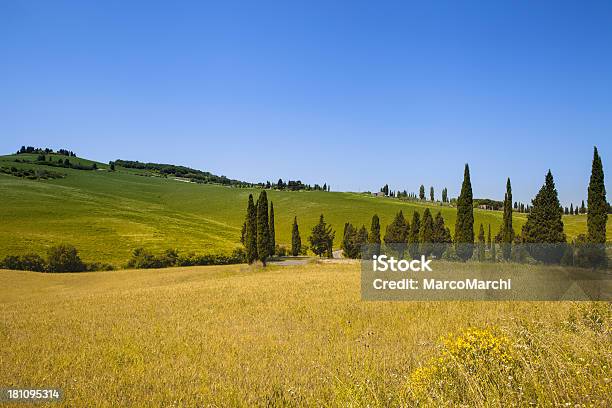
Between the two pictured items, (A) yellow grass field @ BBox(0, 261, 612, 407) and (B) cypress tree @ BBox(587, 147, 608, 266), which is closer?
(A) yellow grass field @ BBox(0, 261, 612, 407)

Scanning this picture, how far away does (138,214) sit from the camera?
112m

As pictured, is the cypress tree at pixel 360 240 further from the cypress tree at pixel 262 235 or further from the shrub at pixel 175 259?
the cypress tree at pixel 262 235

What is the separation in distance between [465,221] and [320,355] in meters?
39.7

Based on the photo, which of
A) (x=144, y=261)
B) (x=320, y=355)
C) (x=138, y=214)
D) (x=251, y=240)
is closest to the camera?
(x=320, y=355)

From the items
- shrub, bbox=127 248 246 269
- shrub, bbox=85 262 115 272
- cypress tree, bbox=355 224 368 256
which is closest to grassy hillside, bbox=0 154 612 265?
shrub, bbox=85 262 115 272

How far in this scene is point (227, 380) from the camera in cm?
701

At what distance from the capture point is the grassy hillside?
78.4 metres

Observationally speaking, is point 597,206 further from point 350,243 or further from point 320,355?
point 350,243

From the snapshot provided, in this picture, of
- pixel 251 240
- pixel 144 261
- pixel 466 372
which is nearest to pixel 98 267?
pixel 144 261

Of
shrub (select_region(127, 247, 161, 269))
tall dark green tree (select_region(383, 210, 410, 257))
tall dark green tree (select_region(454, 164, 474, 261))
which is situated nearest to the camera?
tall dark green tree (select_region(454, 164, 474, 261))

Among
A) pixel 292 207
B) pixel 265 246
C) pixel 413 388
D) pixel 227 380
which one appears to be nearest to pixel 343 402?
pixel 413 388

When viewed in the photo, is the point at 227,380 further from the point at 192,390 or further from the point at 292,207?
the point at 292,207

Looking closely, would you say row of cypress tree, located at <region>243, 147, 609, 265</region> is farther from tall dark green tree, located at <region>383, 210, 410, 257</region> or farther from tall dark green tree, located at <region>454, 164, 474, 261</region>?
tall dark green tree, located at <region>383, 210, 410, 257</region>

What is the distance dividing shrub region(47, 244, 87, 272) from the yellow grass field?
163ft
